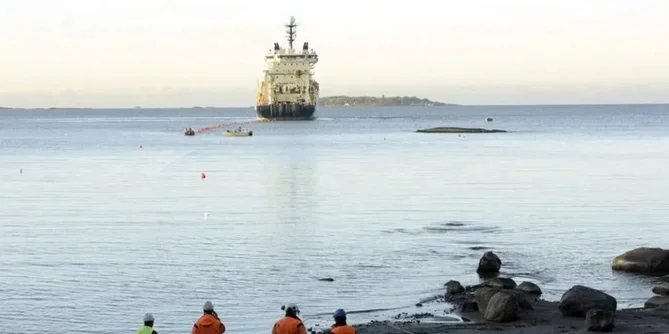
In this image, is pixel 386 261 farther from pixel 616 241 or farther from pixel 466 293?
pixel 616 241

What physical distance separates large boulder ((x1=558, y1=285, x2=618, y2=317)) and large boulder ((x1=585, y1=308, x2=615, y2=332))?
1567mm

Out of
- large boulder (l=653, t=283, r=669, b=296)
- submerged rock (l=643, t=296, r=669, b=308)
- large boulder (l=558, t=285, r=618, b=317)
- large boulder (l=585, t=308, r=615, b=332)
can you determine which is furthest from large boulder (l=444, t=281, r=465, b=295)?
large boulder (l=585, t=308, r=615, b=332)

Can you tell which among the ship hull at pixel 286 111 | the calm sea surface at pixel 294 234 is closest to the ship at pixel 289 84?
the ship hull at pixel 286 111

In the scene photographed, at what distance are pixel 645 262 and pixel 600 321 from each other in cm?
929

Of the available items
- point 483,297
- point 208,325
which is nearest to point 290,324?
point 208,325

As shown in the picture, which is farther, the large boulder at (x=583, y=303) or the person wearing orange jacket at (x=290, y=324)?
the large boulder at (x=583, y=303)

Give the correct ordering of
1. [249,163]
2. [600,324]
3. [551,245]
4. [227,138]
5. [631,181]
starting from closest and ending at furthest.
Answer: [600,324]
[551,245]
[631,181]
[249,163]
[227,138]

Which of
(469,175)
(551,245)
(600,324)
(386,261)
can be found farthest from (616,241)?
(469,175)

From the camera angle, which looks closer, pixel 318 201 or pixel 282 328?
pixel 282 328

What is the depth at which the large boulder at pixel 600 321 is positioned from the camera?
73.8 feet

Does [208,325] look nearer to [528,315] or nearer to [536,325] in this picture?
[536,325]

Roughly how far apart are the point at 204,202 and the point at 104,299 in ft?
81.0

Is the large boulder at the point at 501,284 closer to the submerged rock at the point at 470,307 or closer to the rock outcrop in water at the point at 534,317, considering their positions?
the rock outcrop in water at the point at 534,317

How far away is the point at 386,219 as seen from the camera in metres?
45.1
